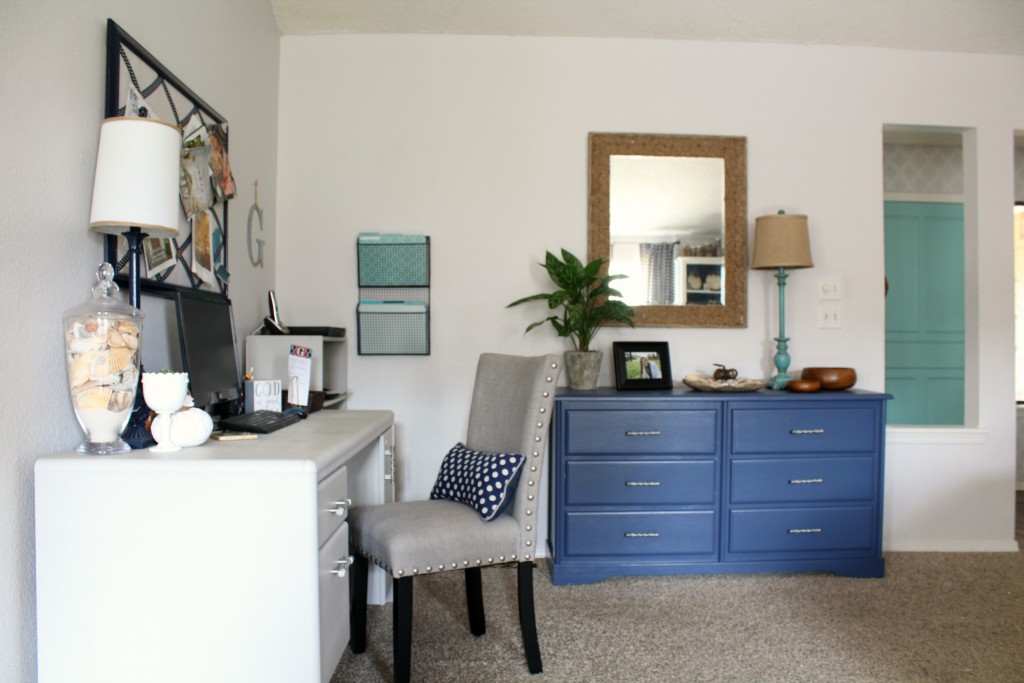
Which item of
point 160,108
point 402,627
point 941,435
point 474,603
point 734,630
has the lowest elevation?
point 734,630

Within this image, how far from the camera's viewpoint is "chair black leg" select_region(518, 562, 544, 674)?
78.8 inches

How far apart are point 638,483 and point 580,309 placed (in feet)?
2.64

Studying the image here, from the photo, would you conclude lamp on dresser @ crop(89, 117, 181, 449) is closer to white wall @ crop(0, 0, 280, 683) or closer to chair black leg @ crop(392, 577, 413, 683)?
white wall @ crop(0, 0, 280, 683)

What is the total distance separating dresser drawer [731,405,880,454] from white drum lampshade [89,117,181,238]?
227 cm

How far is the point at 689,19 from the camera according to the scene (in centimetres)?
307

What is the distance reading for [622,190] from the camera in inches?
124

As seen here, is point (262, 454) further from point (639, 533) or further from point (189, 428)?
point (639, 533)

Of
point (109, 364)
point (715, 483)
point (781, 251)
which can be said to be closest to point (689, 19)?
point (781, 251)

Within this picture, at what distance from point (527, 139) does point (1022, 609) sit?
278cm

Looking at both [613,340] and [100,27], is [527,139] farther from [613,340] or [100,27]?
[100,27]

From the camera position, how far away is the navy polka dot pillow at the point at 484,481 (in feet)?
6.44

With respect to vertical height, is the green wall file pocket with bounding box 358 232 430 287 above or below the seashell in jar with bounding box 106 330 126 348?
above

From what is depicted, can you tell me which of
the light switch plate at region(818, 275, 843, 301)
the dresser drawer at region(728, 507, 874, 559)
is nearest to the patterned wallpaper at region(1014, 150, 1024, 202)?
the light switch plate at region(818, 275, 843, 301)

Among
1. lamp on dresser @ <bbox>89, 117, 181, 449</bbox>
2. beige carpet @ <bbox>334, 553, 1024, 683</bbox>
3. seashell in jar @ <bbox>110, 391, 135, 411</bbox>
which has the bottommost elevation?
beige carpet @ <bbox>334, 553, 1024, 683</bbox>
